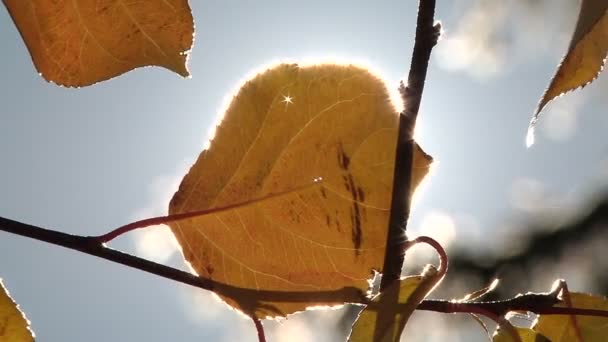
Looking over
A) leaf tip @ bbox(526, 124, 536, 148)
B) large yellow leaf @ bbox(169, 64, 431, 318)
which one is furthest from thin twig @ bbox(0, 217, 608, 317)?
leaf tip @ bbox(526, 124, 536, 148)

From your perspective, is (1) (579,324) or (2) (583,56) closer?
(2) (583,56)

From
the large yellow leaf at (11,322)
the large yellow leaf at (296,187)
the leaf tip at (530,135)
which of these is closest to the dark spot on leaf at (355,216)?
the large yellow leaf at (296,187)

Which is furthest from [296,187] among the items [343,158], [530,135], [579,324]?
[579,324]

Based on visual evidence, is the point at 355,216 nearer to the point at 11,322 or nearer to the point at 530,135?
the point at 530,135

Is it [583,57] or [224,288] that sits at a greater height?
[583,57]

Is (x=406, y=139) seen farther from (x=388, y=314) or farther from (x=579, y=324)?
(x=579, y=324)
